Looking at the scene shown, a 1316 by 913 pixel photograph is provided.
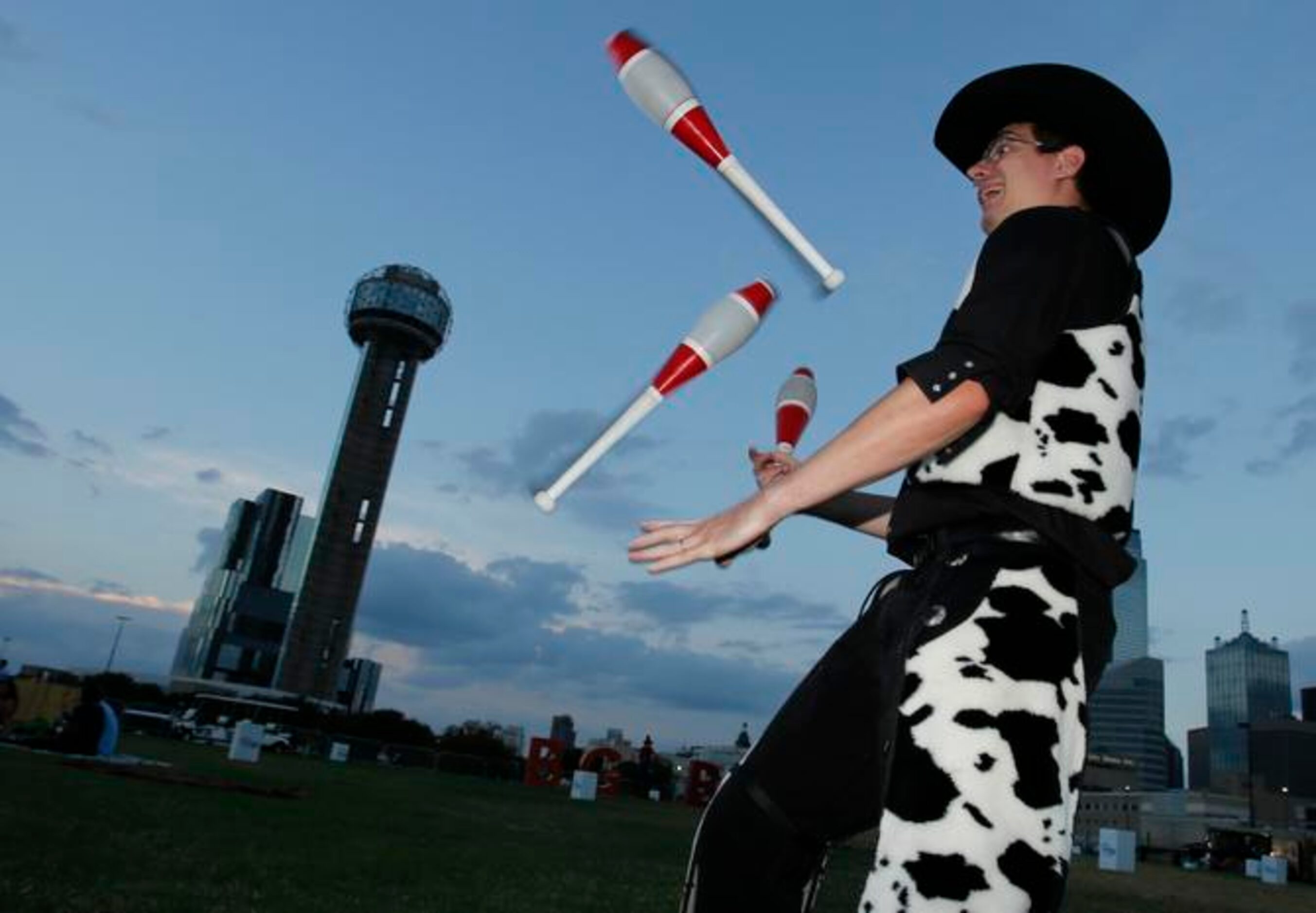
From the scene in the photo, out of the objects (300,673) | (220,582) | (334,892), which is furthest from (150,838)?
(220,582)

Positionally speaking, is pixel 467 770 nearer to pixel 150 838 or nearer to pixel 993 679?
pixel 150 838

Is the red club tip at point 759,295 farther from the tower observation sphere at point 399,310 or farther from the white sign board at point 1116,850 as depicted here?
the tower observation sphere at point 399,310

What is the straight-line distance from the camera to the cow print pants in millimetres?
2154

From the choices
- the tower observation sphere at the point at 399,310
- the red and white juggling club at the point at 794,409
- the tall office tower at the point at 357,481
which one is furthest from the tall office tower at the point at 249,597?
the red and white juggling club at the point at 794,409

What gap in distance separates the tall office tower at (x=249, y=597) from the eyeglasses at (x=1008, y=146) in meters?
139

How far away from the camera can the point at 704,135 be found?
12.8 ft

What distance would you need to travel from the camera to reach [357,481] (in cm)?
13112

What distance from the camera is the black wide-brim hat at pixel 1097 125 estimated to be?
2.99m

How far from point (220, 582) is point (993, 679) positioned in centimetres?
19687

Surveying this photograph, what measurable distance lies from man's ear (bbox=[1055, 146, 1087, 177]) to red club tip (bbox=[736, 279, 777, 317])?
1088mm

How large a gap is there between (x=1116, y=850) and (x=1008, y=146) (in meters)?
29.8

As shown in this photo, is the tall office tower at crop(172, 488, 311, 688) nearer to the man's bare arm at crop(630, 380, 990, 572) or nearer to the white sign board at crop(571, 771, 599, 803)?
the white sign board at crop(571, 771, 599, 803)

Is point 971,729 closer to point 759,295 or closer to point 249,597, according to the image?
point 759,295

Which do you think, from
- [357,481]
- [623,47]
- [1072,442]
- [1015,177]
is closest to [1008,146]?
[1015,177]
